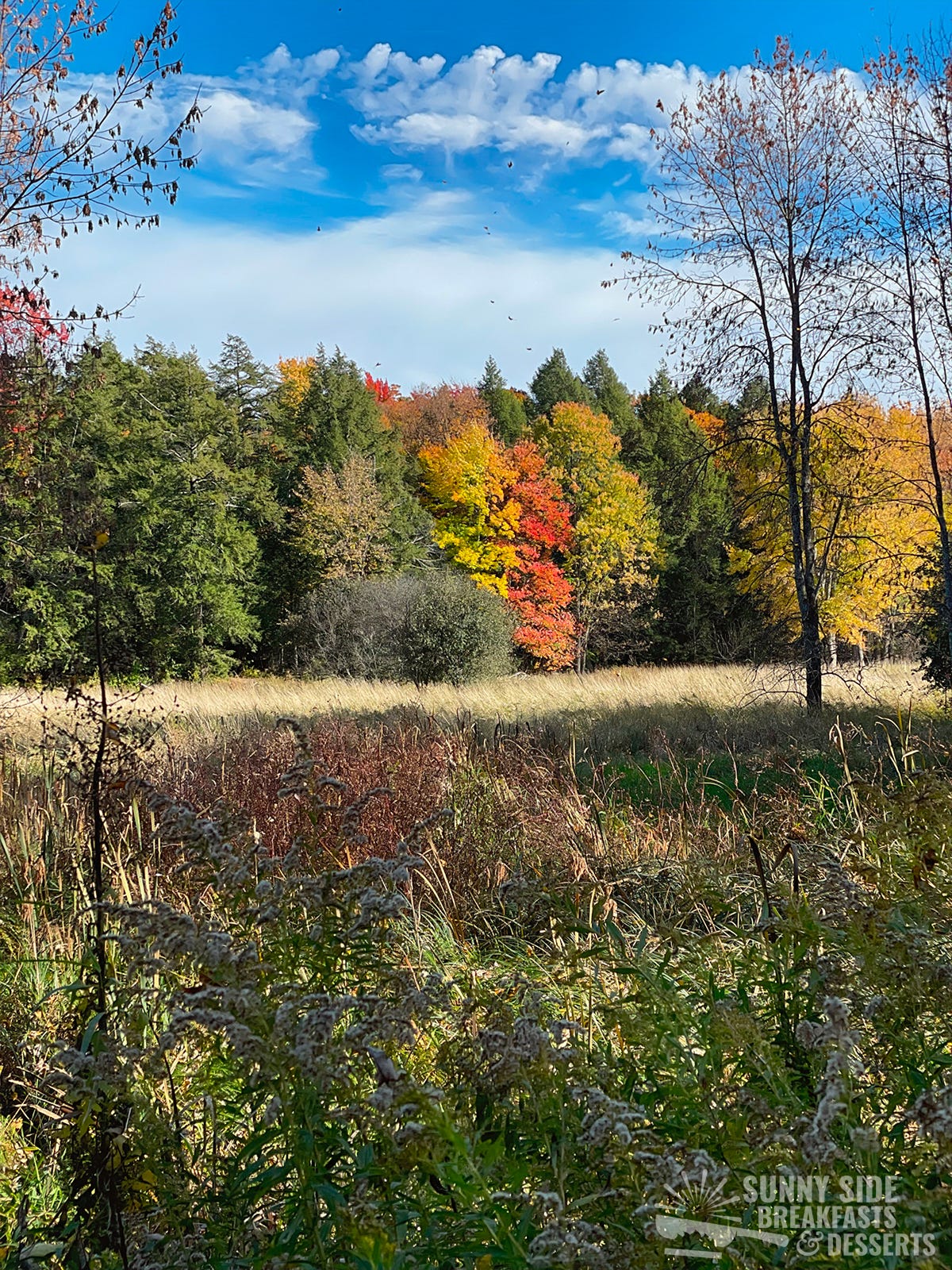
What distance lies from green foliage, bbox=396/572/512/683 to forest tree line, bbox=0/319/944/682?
0.06 metres

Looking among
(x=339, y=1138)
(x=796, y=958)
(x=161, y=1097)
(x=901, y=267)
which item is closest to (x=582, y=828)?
(x=161, y=1097)

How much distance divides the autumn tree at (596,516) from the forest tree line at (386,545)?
0.29 ft

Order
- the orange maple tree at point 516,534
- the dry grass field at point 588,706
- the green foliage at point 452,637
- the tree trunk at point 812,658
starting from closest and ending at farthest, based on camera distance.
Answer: the dry grass field at point 588,706 → the tree trunk at point 812,658 → the green foliage at point 452,637 → the orange maple tree at point 516,534

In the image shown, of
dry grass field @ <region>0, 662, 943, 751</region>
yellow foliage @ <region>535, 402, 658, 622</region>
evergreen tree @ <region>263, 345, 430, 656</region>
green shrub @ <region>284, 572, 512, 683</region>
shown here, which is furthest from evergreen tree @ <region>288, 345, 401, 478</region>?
dry grass field @ <region>0, 662, 943, 751</region>

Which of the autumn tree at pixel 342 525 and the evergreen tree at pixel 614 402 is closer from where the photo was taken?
the autumn tree at pixel 342 525

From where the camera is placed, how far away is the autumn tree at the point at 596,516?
1303 inches

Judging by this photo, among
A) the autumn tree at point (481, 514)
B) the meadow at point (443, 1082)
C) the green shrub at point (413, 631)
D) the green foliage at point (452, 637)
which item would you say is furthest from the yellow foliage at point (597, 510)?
the meadow at point (443, 1082)

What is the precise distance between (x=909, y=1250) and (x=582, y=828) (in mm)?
4290

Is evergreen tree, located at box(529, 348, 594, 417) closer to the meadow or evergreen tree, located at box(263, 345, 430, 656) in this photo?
evergreen tree, located at box(263, 345, 430, 656)

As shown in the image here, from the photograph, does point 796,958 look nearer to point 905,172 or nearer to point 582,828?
point 582,828

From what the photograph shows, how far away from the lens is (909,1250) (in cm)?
119

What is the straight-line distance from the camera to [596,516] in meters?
33.0

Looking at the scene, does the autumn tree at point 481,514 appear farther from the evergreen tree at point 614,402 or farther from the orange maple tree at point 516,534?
the evergreen tree at point 614,402

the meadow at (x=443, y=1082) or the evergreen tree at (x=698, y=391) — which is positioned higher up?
the evergreen tree at (x=698, y=391)
